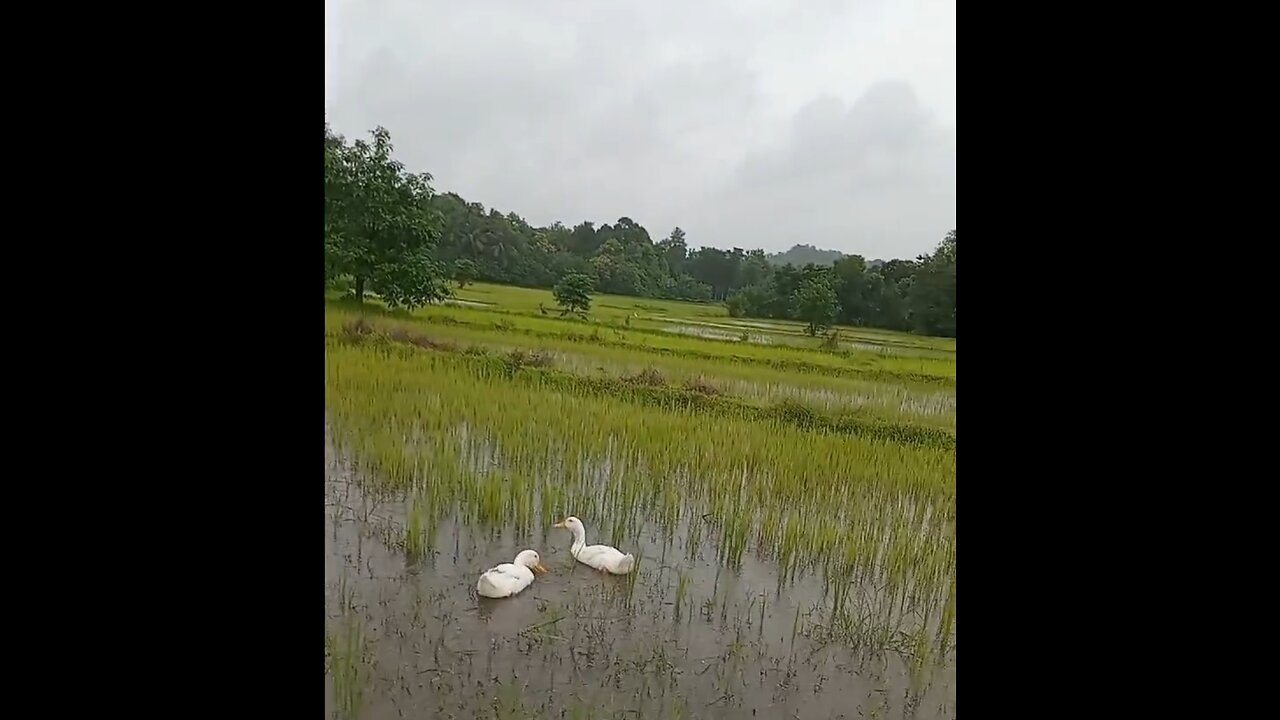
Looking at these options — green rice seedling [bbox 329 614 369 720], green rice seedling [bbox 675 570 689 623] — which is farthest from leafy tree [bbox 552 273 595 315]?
green rice seedling [bbox 329 614 369 720]

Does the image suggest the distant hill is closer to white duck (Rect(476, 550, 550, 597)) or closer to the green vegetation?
the green vegetation

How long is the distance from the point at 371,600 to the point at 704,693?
404mm

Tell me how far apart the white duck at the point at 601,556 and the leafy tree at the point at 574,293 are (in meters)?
0.29

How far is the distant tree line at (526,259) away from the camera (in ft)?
3.45

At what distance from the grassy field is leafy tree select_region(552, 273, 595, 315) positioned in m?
0.02

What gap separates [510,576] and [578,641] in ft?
0.37

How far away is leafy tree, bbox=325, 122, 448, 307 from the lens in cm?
105

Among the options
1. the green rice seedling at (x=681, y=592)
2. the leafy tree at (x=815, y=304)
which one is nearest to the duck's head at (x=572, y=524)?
the green rice seedling at (x=681, y=592)

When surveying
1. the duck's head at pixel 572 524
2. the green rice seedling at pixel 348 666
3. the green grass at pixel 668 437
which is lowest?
the green rice seedling at pixel 348 666

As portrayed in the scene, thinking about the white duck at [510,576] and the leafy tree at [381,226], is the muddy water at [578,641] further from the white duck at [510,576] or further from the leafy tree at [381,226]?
the leafy tree at [381,226]

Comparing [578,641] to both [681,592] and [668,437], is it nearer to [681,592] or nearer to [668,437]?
[681,592]

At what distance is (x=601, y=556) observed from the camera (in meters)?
1.01
